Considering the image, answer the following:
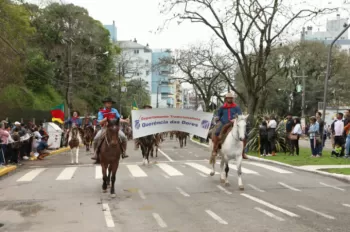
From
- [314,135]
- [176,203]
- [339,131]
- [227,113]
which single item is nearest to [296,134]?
[314,135]

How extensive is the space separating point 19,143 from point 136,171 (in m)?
7.19

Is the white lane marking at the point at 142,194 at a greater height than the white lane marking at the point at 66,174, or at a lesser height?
greater

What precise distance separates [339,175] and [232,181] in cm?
361

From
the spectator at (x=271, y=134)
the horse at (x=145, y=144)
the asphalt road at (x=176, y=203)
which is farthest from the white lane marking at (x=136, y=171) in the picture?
the spectator at (x=271, y=134)

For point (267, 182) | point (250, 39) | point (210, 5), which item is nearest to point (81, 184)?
point (267, 182)

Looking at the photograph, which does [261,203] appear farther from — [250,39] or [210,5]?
[250,39]

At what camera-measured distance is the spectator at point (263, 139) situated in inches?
976

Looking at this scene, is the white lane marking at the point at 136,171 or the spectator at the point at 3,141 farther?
the spectator at the point at 3,141

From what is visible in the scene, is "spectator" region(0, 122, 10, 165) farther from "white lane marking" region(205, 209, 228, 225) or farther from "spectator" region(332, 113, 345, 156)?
"spectator" region(332, 113, 345, 156)

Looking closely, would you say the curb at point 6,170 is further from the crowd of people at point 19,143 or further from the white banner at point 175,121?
the white banner at point 175,121

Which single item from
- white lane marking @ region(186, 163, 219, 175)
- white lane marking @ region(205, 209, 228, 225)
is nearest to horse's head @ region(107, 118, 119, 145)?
white lane marking @ region(205, 209, 228, 225)

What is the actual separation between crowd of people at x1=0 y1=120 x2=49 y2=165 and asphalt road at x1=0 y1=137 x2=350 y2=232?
426 centimetres

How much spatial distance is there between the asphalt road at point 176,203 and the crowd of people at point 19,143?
4263 millimetres

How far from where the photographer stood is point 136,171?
18.1 m
